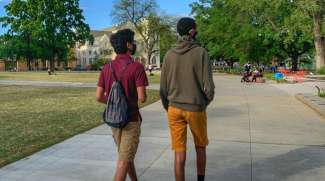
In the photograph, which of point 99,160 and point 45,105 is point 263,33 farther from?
point 99,160

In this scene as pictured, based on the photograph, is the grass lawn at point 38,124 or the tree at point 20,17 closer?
the grass lawn at point 38,124

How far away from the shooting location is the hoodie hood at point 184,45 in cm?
461

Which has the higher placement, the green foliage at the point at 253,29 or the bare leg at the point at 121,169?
the green foliage at the point at 253,29

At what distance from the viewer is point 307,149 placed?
7309 mm

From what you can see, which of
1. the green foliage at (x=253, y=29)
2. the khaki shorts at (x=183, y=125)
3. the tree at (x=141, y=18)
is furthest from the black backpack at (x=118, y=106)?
the tree at (x=141, y=18)

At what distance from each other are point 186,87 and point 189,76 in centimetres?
12

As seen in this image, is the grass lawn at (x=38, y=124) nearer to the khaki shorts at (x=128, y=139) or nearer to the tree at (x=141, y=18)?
the khaki shorts at (x=128, y=139)

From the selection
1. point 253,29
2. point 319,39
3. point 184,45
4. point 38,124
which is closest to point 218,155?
point 184,45

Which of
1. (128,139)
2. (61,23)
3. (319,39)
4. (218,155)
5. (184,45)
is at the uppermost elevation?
(61,23)

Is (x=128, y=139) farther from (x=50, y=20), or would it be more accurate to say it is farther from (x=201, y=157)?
(x=50, y=20)

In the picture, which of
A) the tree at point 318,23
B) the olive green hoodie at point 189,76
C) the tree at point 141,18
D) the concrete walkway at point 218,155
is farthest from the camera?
the tree at point 141,18

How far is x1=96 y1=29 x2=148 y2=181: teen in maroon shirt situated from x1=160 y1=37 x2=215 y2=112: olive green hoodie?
0.46 m

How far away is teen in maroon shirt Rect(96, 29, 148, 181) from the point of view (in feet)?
14.0

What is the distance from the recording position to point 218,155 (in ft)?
22.4
